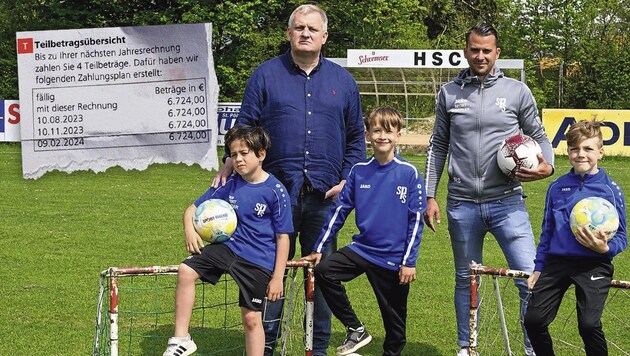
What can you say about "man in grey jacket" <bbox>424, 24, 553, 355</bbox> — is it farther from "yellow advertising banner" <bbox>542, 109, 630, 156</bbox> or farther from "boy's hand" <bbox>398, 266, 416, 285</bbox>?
"yellow advertising banner" <bbox>542, 109, 630, 156</bbox>

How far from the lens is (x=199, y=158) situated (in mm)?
19734

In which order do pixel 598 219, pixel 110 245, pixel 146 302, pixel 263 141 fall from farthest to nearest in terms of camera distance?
pixel 110 245 < pixel 146 302 < pixel 263 141 < pixel 598 219

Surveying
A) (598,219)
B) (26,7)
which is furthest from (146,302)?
(26,7)

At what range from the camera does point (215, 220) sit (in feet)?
17.6

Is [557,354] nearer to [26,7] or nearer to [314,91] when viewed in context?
[314,91]

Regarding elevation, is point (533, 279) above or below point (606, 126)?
below

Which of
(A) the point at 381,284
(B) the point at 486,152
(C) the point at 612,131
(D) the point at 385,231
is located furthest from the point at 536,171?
(C) the point at 612,131

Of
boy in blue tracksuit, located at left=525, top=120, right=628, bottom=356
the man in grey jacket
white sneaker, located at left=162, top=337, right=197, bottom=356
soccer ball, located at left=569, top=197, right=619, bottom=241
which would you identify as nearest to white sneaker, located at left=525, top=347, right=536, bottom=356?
the man in grey jacket

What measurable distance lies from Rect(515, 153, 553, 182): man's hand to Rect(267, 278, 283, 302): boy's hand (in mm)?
1548

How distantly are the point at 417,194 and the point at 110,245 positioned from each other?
19.3 feet

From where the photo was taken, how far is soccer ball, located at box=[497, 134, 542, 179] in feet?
18.3

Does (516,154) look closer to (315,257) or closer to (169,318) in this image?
(315,257)

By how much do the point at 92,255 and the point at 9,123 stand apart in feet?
59.0
